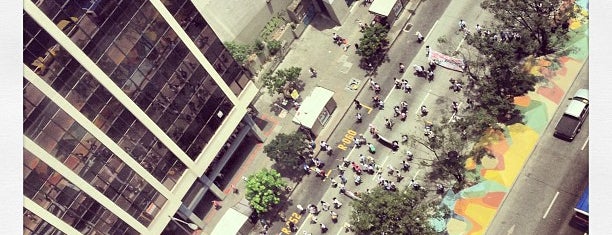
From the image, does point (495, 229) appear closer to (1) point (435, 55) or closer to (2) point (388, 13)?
(1) point (435, 55)

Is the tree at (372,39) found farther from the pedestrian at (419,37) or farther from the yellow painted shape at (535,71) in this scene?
the yellow painted shape at (535,71)

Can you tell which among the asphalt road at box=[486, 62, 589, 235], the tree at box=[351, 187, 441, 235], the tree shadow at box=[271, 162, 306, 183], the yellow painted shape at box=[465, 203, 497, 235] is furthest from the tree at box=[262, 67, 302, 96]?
the asphalt road at box=[486, 62, 589, 235]

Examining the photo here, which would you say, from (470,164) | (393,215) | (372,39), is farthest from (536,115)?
(393,215)

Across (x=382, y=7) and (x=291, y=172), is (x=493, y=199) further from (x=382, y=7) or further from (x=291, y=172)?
(x=382, y=7)

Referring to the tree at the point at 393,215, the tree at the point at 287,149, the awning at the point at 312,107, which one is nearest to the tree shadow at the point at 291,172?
the tree at the point at 287,149

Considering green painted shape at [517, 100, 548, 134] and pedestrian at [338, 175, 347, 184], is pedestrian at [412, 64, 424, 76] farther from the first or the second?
pedestrian at [338, 175, 347, 184]
